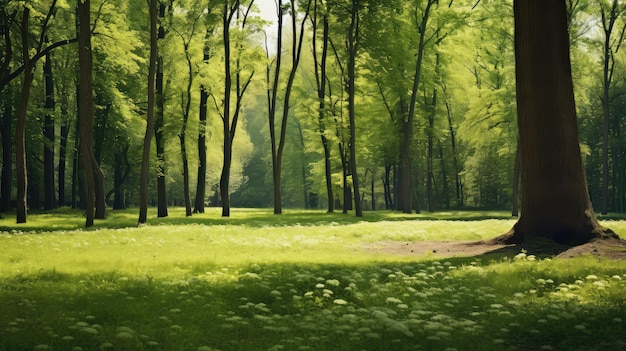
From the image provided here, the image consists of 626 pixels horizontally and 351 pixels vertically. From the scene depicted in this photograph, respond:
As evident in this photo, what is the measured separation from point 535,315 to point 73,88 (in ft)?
137

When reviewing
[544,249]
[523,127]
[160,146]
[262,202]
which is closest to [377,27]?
[160,146]

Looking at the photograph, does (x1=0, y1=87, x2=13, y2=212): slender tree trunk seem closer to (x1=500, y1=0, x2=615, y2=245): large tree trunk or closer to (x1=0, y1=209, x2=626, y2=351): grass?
(x1=0, y1=209, x2=626, y2=351): grass

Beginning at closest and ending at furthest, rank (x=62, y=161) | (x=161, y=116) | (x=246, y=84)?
(x=161, y=116), (x=246, y=84), (x=62, y=161)

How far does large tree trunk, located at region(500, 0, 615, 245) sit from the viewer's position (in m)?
13.3

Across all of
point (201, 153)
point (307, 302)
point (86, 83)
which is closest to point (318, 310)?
point (307, 302)

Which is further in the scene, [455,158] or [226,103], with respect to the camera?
[455,158]

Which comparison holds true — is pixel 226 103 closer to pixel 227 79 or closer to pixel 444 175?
pixel 227 79

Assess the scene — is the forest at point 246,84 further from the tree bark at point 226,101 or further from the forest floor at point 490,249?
the forest floor at point 490,249

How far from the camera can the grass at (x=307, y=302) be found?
646 centimetres

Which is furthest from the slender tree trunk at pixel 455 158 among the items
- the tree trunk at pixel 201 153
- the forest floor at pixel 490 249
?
the forest floor at pixel 490 249

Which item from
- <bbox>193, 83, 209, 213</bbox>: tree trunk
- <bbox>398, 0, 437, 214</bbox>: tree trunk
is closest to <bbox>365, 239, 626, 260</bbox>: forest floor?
<bbox>398, 0, 437, 214</bbox>: tree trunk

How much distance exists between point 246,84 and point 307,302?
33.8m

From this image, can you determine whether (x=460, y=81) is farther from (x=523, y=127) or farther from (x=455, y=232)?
(x=523, y=127)

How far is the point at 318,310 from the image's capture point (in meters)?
8.05
